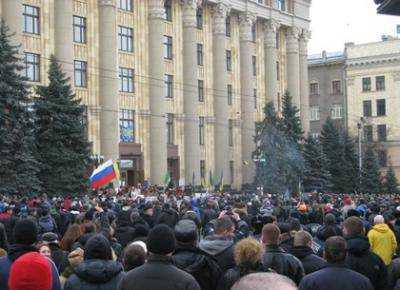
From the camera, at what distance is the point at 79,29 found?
4853 centimetres

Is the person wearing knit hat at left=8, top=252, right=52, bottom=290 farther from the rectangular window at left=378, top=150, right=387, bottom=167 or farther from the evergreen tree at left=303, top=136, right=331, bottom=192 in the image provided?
the rectangular window at left=378, top=150, right=387, bottom=167

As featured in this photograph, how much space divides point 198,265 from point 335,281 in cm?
146

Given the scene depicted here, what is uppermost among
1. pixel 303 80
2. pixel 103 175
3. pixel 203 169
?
pixel 303 80

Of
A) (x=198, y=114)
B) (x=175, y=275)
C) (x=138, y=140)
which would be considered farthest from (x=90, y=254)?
(x=198, y=114)

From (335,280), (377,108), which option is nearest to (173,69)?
(377,108)

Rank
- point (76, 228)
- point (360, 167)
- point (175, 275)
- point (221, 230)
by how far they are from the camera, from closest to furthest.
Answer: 1. point (175, 275)
2. point (221, 230)
3. point (76, 228)
4. point (360, 167)

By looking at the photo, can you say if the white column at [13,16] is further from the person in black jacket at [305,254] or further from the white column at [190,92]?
the person in black jacket at [305,254]

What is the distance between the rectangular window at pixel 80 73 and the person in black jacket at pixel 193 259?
41.3 meters

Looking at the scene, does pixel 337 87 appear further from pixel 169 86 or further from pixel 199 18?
pixel 169 86

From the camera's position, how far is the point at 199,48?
59.1 meters

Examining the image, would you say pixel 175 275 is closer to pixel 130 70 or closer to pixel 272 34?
pixel 130 70

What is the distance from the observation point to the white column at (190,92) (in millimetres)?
55656

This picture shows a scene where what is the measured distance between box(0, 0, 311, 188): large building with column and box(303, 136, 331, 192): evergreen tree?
17.3 ft

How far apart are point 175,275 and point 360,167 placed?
5963 centimetres
